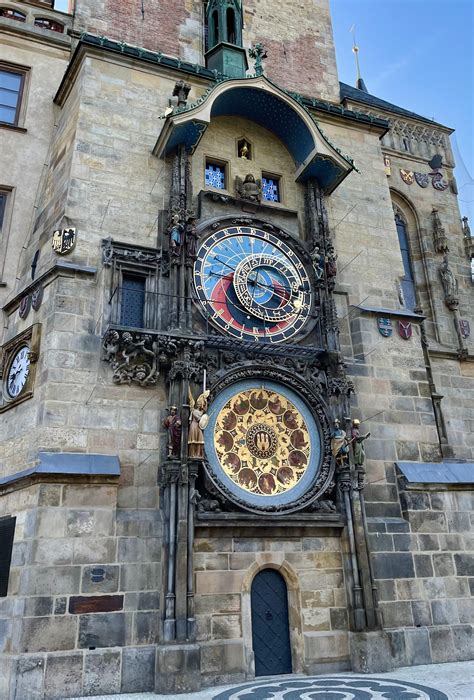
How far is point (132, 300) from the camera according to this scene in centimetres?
1077

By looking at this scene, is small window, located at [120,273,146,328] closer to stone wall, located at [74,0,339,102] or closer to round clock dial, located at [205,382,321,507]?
round clock dial, located at [205,382,321,507]

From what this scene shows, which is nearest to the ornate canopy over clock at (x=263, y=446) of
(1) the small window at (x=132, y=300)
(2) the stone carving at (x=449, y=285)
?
(1) the small window at (x=132, y=300)

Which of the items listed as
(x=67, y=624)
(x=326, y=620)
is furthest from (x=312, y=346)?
(x=67, y=624)

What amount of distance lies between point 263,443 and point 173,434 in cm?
182

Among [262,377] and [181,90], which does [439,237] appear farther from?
[262,377]

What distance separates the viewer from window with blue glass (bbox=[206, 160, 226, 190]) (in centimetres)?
1252

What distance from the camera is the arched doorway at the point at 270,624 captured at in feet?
31.2

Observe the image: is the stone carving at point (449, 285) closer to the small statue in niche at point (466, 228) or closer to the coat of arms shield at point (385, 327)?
the small statue in niche at point (466, 228)

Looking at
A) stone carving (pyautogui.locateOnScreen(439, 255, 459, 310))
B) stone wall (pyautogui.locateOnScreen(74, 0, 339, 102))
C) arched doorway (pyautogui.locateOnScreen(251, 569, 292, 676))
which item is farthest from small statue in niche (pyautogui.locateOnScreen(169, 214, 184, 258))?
stone carving (pyautogui.locateOnScreen(439, 255, 459, 310))

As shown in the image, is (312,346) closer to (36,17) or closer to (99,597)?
(99,597)

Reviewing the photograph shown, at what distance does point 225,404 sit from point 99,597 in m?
3.62

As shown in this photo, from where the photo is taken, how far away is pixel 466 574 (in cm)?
1102

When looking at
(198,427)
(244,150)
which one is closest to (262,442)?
(198,427)

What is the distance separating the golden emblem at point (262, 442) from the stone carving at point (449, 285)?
7.59m
